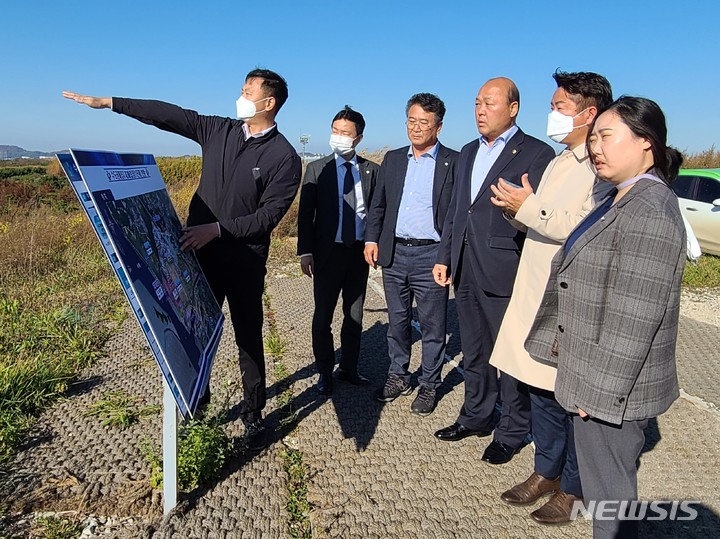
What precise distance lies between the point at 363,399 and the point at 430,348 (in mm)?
691

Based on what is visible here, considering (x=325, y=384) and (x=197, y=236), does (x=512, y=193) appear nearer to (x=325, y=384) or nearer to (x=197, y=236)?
(x=197, y=236)

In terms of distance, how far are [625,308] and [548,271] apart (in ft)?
2.97

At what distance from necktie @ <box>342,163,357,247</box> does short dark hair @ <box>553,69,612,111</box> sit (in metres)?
1.87

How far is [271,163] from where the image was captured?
A: 3258 mm

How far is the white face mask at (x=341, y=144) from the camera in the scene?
4.15 m

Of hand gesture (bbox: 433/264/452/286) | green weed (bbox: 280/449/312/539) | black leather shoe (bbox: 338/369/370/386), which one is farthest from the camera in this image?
black leather shoe (bbox: 338/369/370/386)

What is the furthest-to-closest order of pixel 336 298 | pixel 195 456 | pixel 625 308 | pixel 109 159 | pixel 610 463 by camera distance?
pixel 336 298 < pixel 195 456 < pixel 109 159 < pixel 610 463 < pixel 625 308

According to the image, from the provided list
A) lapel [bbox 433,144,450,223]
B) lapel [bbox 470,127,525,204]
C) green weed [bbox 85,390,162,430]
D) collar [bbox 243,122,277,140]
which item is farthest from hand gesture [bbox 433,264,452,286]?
green weed [bbox 85,390,162,430]

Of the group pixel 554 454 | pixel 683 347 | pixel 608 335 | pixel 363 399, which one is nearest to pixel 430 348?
pixel 363 399

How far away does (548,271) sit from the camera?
9.07 feet

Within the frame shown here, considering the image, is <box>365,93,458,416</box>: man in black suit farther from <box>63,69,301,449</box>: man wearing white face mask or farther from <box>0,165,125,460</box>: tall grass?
<box>0,165,125,460</box>: tall grass

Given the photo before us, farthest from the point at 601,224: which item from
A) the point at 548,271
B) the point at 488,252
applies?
the point at 488,252

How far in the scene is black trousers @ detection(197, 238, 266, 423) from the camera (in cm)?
329

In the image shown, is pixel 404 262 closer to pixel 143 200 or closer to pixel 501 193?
pixel 501 193
